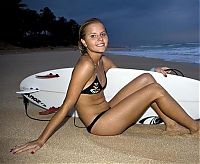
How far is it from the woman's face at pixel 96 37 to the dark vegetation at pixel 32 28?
14.5 metres

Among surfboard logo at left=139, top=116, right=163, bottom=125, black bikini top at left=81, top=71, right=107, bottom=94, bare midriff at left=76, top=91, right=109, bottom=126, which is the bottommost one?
surfboard logo at left=139, top=116, right=163, bottom=125

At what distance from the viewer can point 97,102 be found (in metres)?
2.08

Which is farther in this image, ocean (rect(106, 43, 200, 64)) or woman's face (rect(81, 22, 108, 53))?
ocean (rect(106, 43, 200, 64))

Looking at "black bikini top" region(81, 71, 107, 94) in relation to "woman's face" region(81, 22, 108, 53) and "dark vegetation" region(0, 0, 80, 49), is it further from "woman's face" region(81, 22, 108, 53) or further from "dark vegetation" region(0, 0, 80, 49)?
"dark vegetation" region(0, 0, 80, 49)

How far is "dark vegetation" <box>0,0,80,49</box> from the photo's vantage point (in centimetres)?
1681

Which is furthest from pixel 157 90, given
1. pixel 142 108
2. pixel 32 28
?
pixel 32 28

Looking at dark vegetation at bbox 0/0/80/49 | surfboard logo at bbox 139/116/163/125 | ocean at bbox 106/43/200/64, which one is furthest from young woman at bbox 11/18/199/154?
dark vegetation at bbox 0/0/80/49

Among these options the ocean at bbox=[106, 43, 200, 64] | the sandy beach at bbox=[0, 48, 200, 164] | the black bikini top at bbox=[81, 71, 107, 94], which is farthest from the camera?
the ocean at bbox=[106, 43, 200, 64]

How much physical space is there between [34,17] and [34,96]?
59.8 ft

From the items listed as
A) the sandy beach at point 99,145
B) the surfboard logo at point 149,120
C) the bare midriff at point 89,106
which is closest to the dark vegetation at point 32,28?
the surfboard logo at point 149,120

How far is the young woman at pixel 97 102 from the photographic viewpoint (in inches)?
73.5

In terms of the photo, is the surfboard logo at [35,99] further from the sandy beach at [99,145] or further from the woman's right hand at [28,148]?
the woman's right hand at [28,148]

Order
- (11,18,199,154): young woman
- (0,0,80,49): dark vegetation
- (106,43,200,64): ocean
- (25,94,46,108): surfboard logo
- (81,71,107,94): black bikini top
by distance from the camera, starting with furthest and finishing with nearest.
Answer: (0,0,80,49): dark vegetation
(106,43,200,64): ocean
(25,94,46,108): surfboard logo
(81,71,107,94): black bikini top
(11,18,199,154): young woman

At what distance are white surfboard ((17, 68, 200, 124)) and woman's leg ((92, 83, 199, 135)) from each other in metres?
0.53
